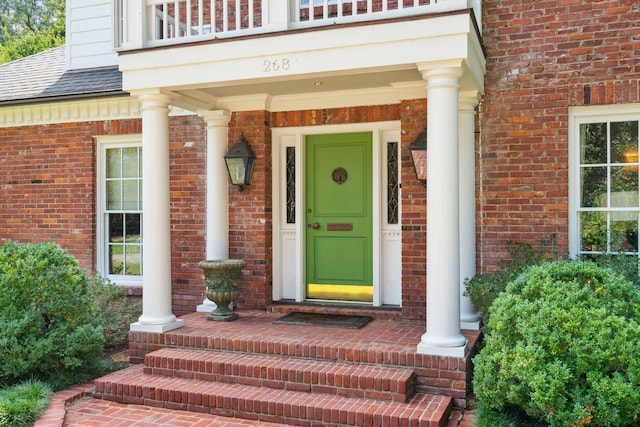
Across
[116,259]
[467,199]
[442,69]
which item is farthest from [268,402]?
[116,259]

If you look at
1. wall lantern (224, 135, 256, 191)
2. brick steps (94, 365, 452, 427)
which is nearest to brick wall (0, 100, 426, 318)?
wall lantern (224, 135, 256, 191)

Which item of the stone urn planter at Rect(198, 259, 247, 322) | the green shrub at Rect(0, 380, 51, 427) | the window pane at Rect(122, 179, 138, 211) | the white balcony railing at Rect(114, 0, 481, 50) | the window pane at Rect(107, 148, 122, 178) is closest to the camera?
the green shrub at Rect(0, 380, 51, 427)

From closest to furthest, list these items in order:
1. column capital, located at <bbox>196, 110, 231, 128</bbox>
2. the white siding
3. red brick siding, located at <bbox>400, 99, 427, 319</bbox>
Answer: red brick siding, located at <bbox>400, 99, 427, 319</bbox> < column capital, located at <bbox>196, 110, 231, 128</bbox> < the white siding

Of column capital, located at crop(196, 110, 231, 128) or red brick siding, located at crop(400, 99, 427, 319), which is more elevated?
column capital, located at crop(196, 110, 231, 128)

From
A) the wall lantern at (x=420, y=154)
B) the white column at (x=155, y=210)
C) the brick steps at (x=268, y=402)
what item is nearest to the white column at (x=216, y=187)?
the white column at (x=155, y=210)

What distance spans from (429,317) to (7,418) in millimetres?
3856

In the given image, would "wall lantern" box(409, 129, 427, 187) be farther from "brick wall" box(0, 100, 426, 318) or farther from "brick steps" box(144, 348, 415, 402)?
"brick steps" box(144, 348, 415, 402)

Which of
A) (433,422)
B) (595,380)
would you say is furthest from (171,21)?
(595,380)

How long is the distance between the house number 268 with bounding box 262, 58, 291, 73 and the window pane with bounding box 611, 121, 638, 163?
3.68 m

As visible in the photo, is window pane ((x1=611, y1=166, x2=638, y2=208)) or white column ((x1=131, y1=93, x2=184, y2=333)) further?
white column ((x1=131, y1=93, x2=184, y2=333))

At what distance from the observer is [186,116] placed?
803 centimetres

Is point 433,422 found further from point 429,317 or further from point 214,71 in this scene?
point 214,71

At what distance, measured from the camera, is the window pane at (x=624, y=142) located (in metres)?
6.20

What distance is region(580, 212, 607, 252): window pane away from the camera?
632 cm
